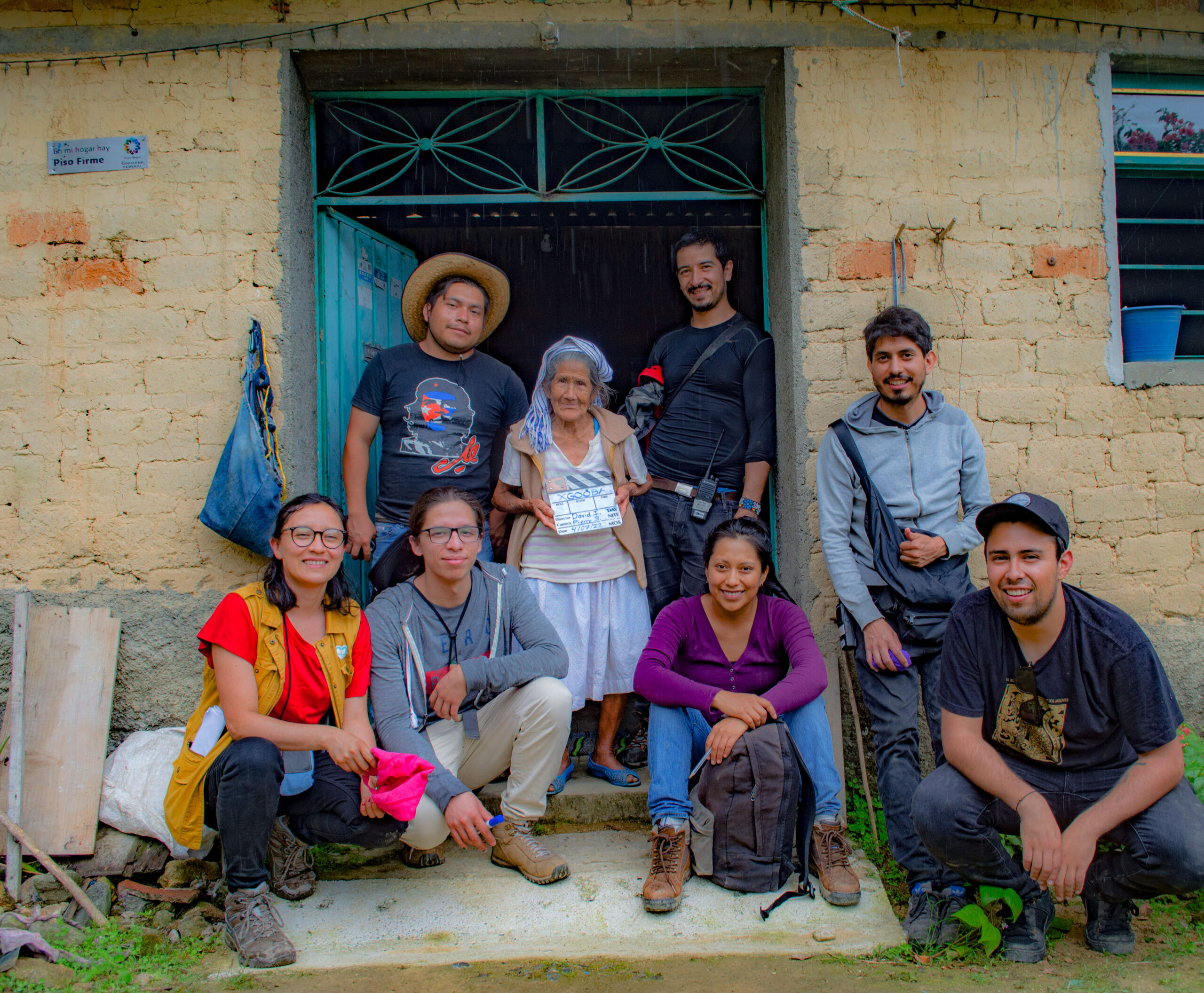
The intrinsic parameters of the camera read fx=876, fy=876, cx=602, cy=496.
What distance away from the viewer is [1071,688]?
106 inches

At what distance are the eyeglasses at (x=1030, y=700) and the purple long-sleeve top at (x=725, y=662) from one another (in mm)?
646

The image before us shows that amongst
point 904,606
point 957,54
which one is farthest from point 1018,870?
point 957,54

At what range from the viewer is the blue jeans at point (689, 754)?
10.1 ft

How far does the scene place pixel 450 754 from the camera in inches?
127

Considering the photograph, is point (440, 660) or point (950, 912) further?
point (440, 660)

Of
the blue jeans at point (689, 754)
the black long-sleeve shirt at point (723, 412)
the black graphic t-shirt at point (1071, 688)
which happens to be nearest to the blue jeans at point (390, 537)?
the black long-sleeve shirt at point (723, 412)

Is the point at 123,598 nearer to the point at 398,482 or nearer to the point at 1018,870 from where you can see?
the point at 398,482

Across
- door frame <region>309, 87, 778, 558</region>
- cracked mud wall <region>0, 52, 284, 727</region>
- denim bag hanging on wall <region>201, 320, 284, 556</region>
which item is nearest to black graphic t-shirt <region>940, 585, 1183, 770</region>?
door frame <region>309, 87, 778, 558</region>

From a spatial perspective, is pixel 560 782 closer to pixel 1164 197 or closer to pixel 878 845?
pixel 878 845

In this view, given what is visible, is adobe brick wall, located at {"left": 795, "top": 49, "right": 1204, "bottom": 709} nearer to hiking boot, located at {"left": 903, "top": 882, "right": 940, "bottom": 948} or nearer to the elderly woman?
the elderly woman

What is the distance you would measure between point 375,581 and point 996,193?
328 cm

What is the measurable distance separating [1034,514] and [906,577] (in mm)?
694

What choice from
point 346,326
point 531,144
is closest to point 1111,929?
point 346,326

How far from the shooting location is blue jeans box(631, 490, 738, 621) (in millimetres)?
3961
